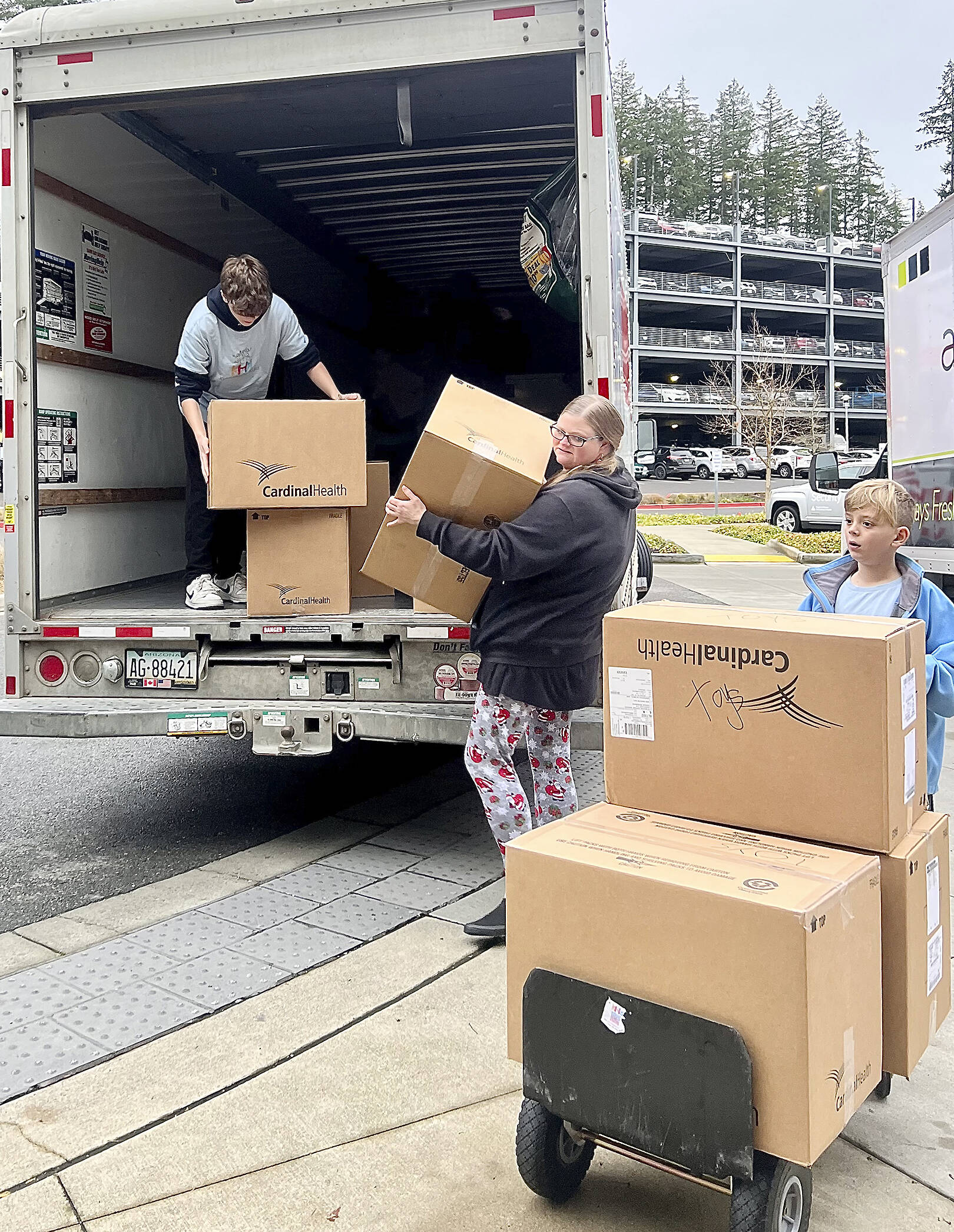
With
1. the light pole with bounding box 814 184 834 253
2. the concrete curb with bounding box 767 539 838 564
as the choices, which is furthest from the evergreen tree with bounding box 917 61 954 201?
the concrete curb with bounding box 767 539 838 564

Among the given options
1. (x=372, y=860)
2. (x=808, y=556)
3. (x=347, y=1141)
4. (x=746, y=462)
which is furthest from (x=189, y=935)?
(x=746, y=462)

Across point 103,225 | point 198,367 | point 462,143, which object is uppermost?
point 462,143

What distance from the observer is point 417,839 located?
4945mm

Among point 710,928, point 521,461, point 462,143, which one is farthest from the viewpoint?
point 462,143

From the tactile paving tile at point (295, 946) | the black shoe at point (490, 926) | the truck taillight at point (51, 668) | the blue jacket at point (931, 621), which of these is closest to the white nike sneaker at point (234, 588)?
the truck taillight at point (51, 668)

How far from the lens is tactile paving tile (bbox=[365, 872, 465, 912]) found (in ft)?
13.5

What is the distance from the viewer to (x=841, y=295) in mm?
61656

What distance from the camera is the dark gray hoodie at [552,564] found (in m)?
3.27

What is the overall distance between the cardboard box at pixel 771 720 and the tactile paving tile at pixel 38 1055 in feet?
5.45

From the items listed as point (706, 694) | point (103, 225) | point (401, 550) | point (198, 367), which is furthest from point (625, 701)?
point (103, 225)

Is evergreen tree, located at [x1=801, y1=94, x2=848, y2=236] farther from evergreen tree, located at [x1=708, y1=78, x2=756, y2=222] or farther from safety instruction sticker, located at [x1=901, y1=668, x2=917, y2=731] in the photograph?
safety instruction sticker, located at [x1=901, y1=668, x2=917, y2=731]

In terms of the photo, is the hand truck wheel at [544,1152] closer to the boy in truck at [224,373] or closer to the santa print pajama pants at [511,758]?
the santa print pajama pants at [511,758]

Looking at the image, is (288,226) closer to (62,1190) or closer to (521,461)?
(521,461)

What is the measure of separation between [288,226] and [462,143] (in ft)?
5.26
